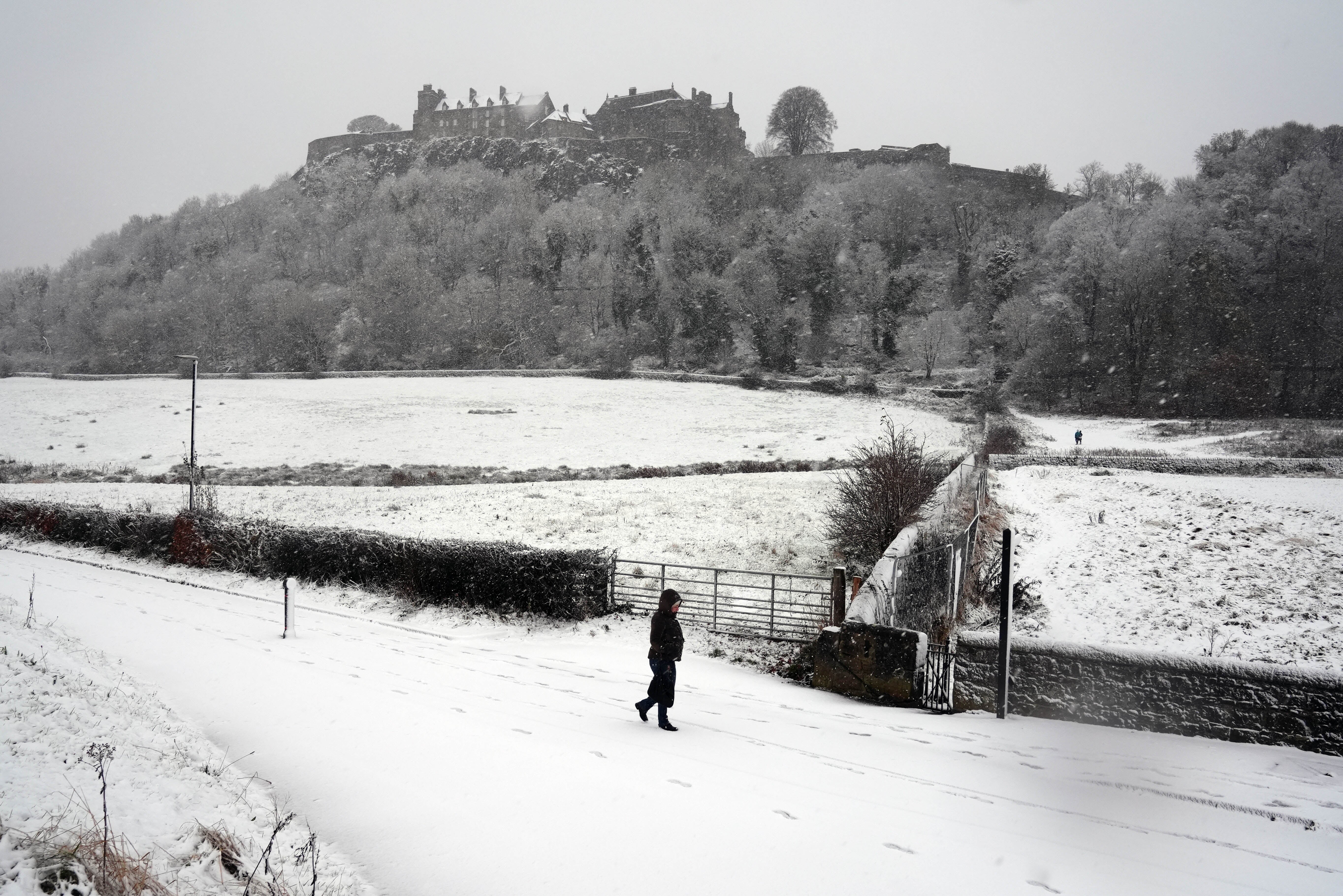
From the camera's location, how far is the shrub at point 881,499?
17719 millimetres

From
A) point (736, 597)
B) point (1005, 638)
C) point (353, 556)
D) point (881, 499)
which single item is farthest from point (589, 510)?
point (1005, 638)

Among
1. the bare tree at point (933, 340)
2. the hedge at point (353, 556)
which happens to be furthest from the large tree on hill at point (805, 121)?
the hedge at point (353, 556)

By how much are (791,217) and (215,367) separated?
5849 centimetres

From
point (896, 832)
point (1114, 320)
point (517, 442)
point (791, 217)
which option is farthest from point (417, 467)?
point (791, 217)

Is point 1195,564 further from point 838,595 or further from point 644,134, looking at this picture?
point 644,134

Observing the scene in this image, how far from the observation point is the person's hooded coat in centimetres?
820

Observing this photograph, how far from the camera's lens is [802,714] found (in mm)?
9336

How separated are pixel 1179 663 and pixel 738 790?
566cm

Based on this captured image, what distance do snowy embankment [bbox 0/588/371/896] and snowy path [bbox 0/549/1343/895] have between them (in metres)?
0.36

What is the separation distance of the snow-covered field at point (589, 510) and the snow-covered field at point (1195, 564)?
19.4ft

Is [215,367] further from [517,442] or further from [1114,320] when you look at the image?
[1114,320]

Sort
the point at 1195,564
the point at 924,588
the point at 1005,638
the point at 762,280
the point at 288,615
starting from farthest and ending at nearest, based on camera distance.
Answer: the point at 762,280, the point at 1195,564, the point at 288,615, the point at 924,588, the point at 1005,638

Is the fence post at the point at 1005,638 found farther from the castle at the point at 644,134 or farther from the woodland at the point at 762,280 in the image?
the castle at the point at 644,134

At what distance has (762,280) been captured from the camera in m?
65.2
